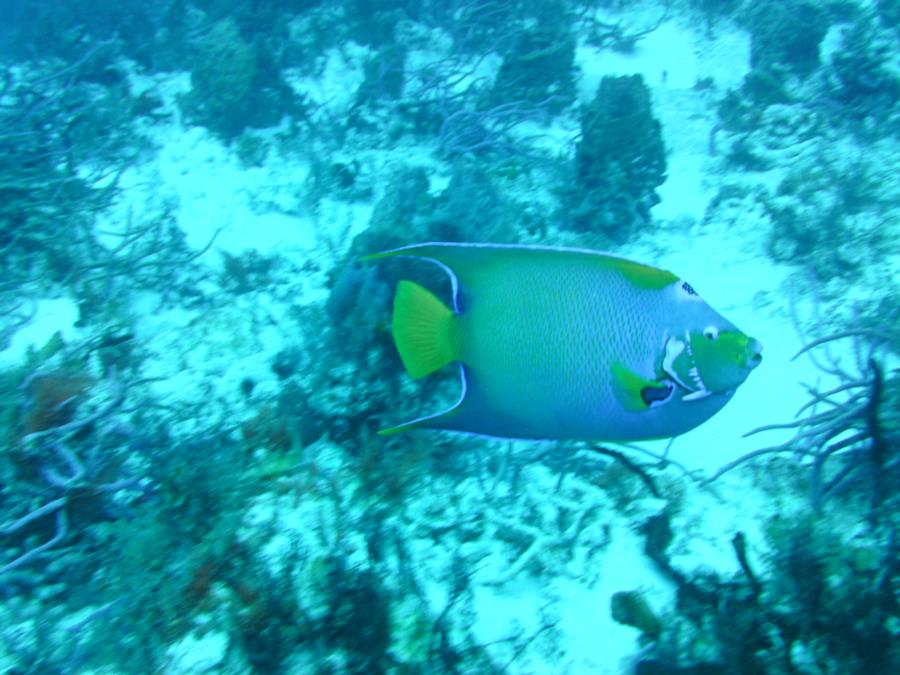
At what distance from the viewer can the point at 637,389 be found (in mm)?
1497

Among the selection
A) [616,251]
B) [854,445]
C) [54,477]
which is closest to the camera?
[854,445]

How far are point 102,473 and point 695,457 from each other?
2.87m

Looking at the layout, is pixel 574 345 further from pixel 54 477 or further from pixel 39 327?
pixel 39 327

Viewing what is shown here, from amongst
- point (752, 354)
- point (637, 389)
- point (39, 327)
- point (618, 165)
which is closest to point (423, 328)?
point (637, 389)

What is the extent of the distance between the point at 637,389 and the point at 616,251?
2.52 meters

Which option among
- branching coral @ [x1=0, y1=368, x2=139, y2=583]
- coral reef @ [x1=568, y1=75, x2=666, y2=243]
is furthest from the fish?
coral reef @ [x1=568, y1=75, x2=666, y2=243]

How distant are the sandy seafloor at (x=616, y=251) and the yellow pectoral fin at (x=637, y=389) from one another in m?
0.94

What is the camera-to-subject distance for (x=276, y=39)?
251 inches

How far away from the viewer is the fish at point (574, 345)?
1.50 meters

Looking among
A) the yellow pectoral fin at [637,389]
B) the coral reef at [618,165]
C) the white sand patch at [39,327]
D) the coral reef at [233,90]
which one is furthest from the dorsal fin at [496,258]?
the coral reef at [233,90]

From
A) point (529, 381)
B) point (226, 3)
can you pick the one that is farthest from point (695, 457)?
point (226, 3)

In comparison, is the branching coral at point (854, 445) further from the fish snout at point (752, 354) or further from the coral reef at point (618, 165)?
the coral reef at point (618, 165)

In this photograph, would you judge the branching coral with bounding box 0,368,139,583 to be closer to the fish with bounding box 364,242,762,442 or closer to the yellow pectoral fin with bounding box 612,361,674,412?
the fish with bounding box 364,242,762,442

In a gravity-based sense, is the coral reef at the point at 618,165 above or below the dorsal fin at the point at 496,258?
above
